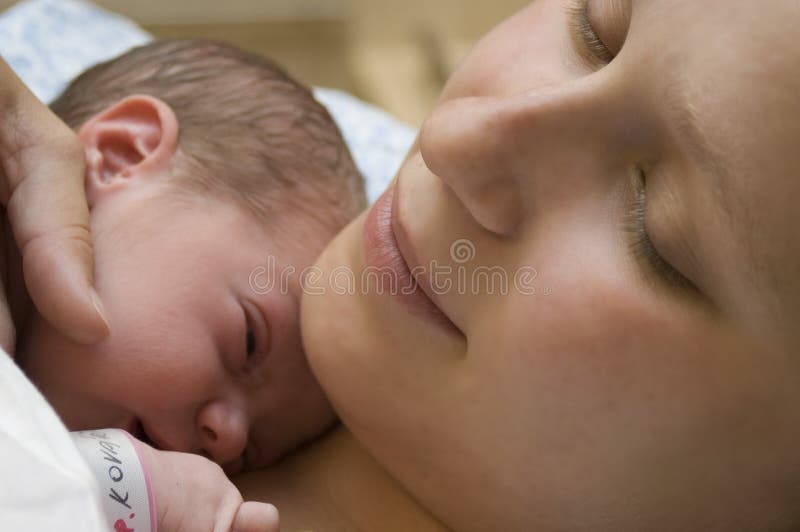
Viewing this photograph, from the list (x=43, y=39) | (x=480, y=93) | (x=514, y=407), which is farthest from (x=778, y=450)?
(x=43, y=39)

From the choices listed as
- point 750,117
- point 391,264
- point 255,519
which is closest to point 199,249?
point 391,264

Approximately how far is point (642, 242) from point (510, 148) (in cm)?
14

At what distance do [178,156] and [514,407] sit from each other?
568 mm

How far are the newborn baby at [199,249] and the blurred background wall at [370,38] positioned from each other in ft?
6.04

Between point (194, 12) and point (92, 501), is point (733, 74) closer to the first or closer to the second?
point (92, 501)

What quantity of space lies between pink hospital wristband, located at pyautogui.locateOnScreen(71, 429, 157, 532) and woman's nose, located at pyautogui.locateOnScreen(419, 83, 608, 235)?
0.37 metres

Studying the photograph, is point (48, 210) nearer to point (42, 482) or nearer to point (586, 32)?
point (42, 482)

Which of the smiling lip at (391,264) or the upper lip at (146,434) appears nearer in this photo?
the smiling lip at (391,264)

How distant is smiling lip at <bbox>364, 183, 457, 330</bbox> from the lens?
90 cm

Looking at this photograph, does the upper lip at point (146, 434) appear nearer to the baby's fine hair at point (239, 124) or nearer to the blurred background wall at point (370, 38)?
the baby's fine hair at point (239, 124)

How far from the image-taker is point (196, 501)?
82 centimetres

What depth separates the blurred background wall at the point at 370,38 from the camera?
3.11m

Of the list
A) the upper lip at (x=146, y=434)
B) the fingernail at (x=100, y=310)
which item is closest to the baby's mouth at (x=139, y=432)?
the upper lip at (x=146, y=434)

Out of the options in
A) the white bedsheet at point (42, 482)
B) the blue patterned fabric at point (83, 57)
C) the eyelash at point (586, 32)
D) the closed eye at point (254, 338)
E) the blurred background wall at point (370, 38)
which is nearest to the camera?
the white bedsheet at point (42, 482)
